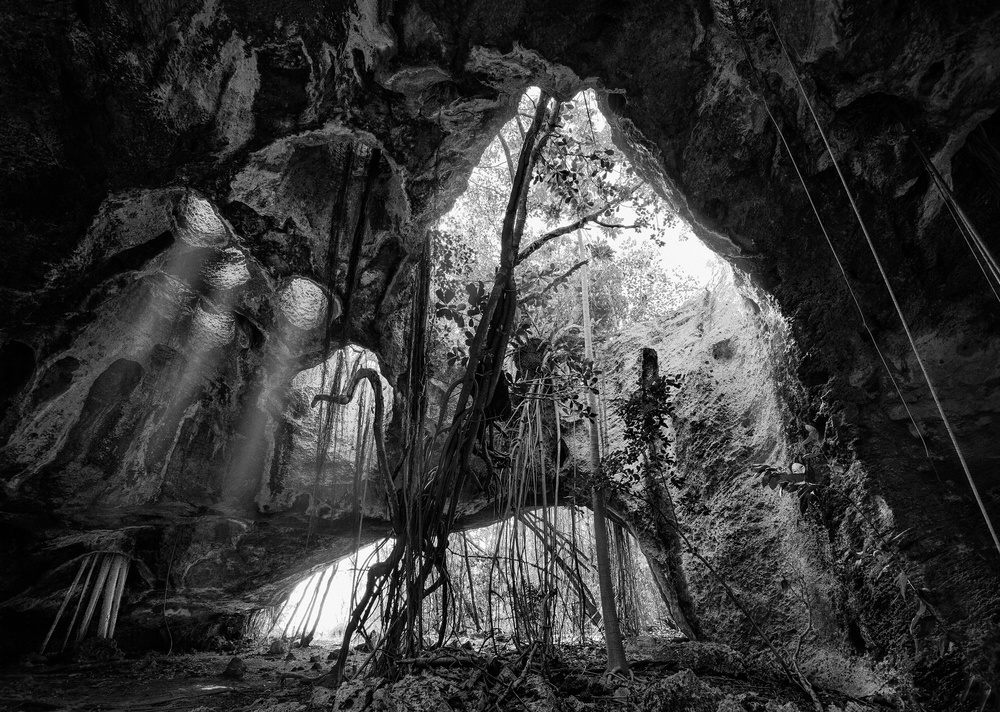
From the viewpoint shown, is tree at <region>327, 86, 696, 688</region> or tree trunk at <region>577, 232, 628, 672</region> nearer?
tree at <region>327, 86, 696, 688</region>

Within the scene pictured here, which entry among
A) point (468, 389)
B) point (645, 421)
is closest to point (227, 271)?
point (468, 389)

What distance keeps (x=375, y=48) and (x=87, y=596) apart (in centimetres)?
585

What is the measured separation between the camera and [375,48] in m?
2.89

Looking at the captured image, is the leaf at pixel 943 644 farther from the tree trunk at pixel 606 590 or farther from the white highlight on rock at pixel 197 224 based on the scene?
the white highlight on rock at pixel 197 224

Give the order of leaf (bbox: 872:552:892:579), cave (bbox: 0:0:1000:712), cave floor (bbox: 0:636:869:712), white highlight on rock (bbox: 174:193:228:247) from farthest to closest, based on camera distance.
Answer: white highlight on rock (bbox: 174:193:228:247)
leaf (bbox: 872:552:892:579)
cave (bbox: 0:0:1000:712)
cave floor (bbox: 0:636:869:712)

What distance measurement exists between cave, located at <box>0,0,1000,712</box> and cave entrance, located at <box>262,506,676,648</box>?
251 millimetres

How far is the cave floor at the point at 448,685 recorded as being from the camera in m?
2.29

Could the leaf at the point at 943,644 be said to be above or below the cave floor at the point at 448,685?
above

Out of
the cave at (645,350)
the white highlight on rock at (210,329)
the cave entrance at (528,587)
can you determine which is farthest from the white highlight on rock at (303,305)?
the cave entrance at (528,587)

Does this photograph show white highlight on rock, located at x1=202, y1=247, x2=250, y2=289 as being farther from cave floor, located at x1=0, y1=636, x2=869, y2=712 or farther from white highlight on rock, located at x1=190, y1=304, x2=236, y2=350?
cave floor, located at x1=0, y1=636, x2=869, y2=712

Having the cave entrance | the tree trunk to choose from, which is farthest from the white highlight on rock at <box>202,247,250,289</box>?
the tree trunk

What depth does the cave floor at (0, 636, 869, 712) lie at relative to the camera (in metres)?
2.29

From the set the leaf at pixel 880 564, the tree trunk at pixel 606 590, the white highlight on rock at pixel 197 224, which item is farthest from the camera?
the white highlight on rock at pixel 197 224

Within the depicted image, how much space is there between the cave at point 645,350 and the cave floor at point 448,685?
3cm
